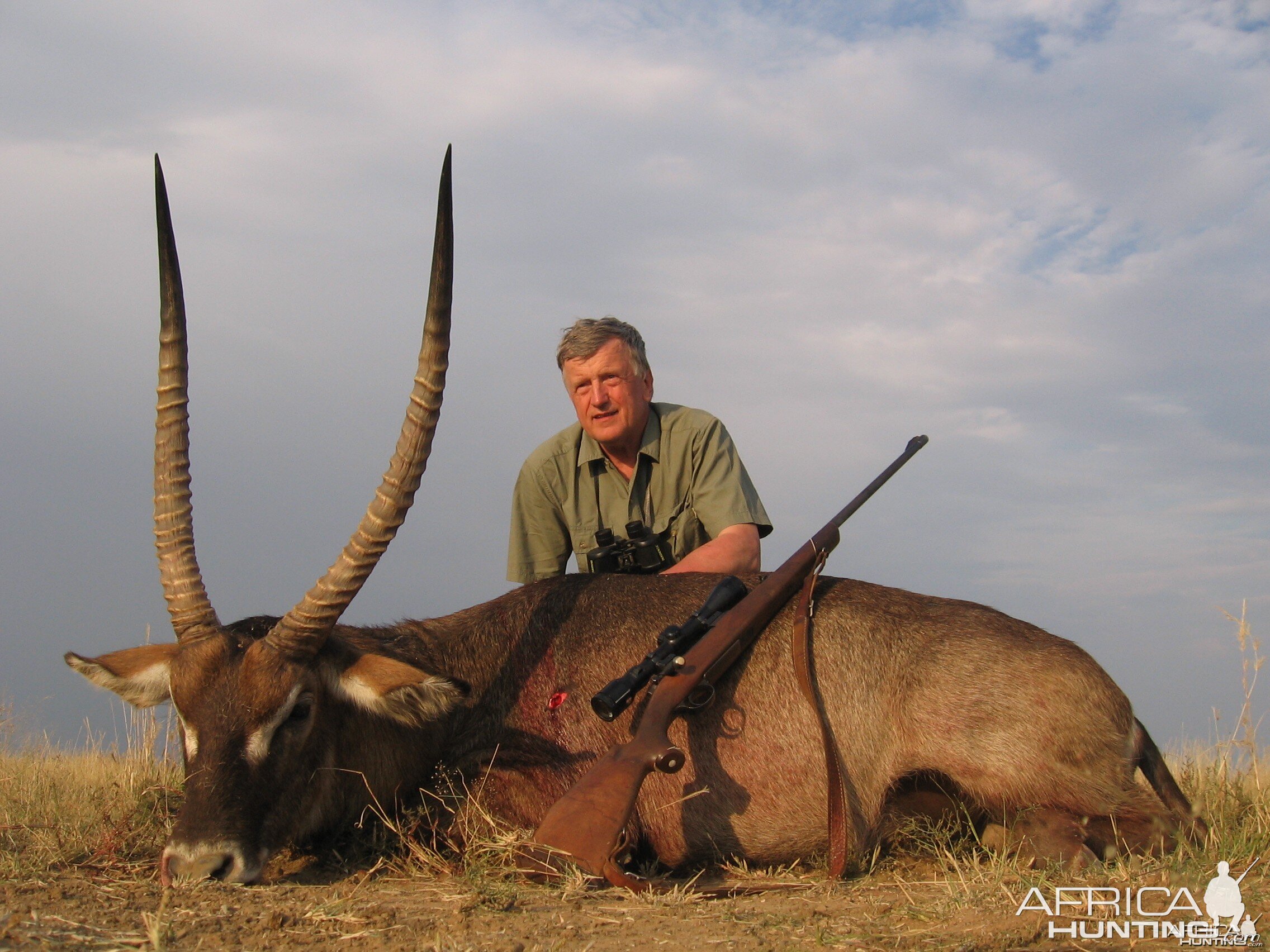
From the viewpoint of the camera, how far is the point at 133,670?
4418 mm

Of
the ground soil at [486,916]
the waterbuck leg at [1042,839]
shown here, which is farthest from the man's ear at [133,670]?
the waterbuck leg at [1042,839]

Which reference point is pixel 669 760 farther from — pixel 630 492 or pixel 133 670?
pixel 630 492

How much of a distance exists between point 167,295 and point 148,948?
2804mm

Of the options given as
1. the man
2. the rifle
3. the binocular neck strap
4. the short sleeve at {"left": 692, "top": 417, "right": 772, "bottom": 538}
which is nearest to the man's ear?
the rifle

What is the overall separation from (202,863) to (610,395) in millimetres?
3947

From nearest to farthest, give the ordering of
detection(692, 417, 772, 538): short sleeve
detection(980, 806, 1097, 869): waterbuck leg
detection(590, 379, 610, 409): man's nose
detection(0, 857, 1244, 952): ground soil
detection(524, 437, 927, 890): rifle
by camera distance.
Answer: detection(0, 857, 1244, 952): ground soil < detection(524, 437, 927, 890): rifle < detection(980, 806, 1097, 869): waterbuck leg < detection(692, 417, 772, 538): short sleeve < detection(590, 379, 610, 409): man's nose

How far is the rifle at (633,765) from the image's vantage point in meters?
3.93

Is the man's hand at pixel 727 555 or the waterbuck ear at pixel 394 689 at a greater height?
the man's hand at pixel 727 555

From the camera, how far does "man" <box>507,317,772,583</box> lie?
688 centimetres

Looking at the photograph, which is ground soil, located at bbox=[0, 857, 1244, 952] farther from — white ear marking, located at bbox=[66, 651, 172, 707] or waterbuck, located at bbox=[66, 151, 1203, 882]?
white ear marking, located at bbox=[66, 651, 172, 707]

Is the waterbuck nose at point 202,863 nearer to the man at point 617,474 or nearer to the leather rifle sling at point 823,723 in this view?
the leather rifle sling at point 823,723

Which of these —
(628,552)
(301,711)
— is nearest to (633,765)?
(301,711)

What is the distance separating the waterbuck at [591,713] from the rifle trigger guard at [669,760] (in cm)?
58
